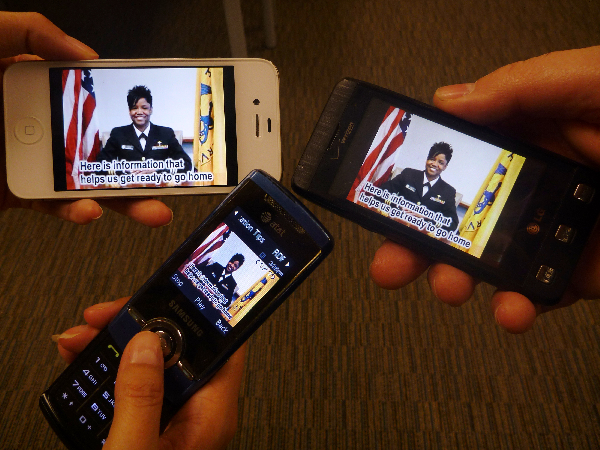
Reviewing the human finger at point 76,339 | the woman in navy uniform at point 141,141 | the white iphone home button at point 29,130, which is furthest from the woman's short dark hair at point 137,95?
the human finger at point 76,339

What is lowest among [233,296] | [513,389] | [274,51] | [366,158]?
[513,389]

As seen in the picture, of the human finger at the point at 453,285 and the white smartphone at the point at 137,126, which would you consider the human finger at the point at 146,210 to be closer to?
the white smartphone at the point at 137,126

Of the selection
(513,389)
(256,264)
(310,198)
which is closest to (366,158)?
(310,198)

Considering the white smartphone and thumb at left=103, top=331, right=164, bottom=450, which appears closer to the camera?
thumb at left=103, top=331, right=164, bottom=450

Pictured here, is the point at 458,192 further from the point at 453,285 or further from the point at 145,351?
the point at 145,351

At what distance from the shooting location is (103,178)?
24.8 inches

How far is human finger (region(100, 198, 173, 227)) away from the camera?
65 centimetres

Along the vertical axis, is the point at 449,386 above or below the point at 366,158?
below

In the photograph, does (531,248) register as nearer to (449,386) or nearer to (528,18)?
(449,386)

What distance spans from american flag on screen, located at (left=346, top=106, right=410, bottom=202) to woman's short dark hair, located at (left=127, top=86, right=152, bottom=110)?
0.39 metres

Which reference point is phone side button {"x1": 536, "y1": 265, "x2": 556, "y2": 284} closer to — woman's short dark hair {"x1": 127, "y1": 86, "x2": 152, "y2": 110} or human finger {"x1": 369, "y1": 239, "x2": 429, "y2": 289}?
human finger {"x1": 369, "y1": 239, "x2": 429, "y2": 289}

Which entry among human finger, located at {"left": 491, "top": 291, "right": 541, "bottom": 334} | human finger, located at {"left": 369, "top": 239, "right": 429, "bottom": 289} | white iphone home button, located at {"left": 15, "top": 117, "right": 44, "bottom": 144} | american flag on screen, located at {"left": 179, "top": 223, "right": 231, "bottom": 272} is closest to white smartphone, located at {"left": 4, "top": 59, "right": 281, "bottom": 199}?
white iphone home button, located at {"left": 15, "top": 117, "right": 44, "bottom": 144}

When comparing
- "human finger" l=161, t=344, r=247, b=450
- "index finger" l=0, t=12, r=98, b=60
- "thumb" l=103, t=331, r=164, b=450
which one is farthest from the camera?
"index finger" l=0, t=12, r=98, b=60

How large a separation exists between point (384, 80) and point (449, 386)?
35.5 inches
